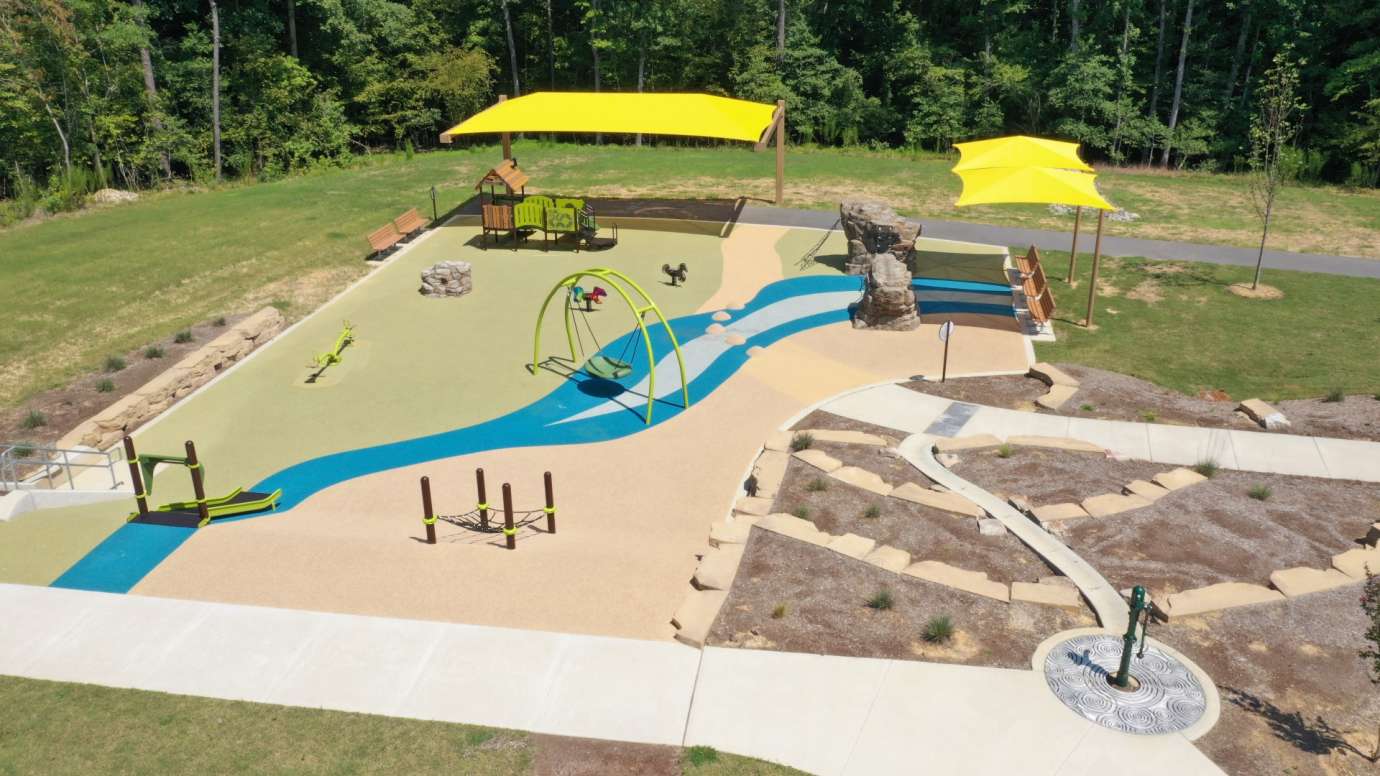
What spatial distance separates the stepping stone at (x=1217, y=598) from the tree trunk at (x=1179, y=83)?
3684cm

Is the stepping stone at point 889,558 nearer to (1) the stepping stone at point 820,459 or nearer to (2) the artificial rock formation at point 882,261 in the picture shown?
(1) the stepping stone at point 820,459

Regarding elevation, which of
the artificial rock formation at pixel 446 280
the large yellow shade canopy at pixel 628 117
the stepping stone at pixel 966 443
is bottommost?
the stepping stone at pixel 966 443

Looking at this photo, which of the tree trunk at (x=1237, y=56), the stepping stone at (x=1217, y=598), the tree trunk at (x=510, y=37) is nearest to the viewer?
the stepping stone at (x=1217, y=598)

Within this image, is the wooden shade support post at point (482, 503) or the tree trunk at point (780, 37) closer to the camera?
the wooden shade support post at point (482, 503)

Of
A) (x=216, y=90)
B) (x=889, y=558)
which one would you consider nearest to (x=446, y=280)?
(x=889, y=558)

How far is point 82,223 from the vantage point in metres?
29.9

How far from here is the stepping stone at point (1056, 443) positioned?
1569 cm

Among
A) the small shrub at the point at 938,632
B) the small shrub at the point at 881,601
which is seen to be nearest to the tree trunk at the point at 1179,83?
the small shrub at the point at 881,601

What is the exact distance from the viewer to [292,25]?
45.8 metres

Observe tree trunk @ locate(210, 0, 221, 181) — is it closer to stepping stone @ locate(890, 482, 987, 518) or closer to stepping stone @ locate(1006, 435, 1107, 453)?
Result: stepping stone @ locate(890, 482, 987, 518)

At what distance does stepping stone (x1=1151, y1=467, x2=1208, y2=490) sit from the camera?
47.0ft

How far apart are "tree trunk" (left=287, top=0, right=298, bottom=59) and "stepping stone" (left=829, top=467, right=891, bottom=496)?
1594 inches

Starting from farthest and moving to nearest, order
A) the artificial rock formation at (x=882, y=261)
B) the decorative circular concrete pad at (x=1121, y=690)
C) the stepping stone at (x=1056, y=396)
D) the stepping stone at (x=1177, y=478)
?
the artificial rock formation at (x=882, y=261) < the stepping stone at (x=1056, y=396) < the stepping stone at (x=1177, y=478) < the decorative circular concrete pad at (x=1121, y=690)

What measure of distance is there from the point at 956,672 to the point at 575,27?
50.0 meters
